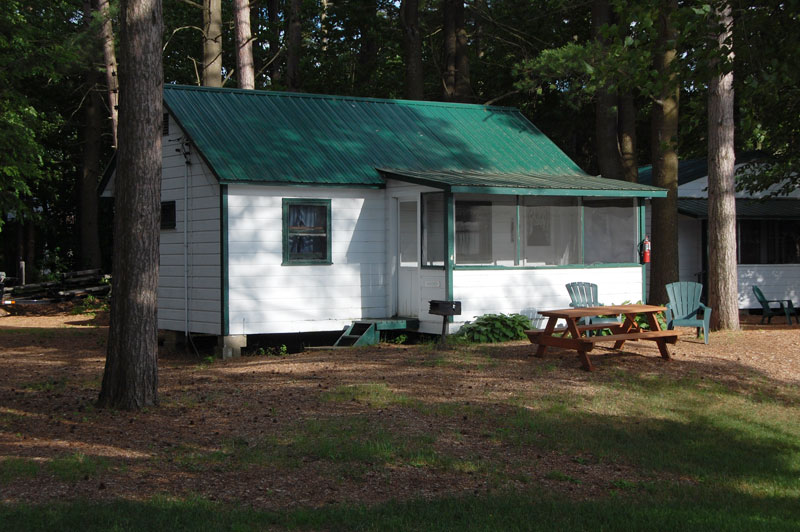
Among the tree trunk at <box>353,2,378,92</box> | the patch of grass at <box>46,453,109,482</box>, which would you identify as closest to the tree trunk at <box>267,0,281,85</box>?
the tree trunk at <box>353,2,378,92</box>

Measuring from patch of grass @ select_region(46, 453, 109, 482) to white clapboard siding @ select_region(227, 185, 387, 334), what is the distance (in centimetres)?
776

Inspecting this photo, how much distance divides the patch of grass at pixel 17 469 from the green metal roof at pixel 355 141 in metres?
8.14

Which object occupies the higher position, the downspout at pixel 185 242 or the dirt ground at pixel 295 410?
the downspout at pixel 185 242

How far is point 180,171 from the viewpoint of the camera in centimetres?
1677

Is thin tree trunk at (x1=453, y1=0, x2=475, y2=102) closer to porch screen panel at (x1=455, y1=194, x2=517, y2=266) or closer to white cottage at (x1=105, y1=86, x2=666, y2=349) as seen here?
white cottage at (x1=105, y1=86, x2=666, y2=349)

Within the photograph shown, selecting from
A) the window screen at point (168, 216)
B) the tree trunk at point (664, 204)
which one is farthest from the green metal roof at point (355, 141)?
the tree trunk at point (664, 204)

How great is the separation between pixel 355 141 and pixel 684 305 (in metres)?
6.86

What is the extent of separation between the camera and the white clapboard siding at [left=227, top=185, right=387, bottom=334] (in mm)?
15664

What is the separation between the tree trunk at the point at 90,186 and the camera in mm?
31172

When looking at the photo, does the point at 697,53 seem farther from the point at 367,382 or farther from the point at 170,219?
the point at 170,219

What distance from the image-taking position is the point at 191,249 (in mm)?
16500

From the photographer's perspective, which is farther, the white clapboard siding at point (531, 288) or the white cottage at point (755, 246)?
the white cottage at point (755, 246)

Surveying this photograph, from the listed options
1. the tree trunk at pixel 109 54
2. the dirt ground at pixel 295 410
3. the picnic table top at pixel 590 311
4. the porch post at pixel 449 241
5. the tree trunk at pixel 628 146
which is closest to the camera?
the dirt ground at pixel 295 410

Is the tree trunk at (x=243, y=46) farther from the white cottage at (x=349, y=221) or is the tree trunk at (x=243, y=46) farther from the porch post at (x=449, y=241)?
the porch post at (x=449, y=241)
